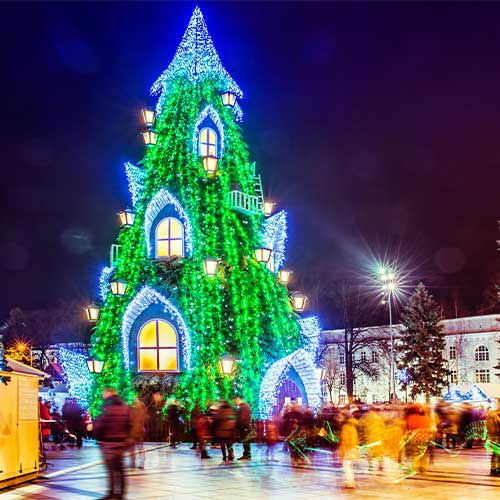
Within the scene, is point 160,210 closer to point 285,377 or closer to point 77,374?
point 77,374

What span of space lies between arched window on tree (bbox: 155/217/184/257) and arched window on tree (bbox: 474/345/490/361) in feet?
164

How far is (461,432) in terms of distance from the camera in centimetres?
2811

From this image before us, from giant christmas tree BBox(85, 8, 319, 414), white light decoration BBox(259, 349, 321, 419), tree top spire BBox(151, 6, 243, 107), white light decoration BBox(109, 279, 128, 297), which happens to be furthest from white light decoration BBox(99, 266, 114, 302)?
white light decoration BBox(259, 349, 321, 419)

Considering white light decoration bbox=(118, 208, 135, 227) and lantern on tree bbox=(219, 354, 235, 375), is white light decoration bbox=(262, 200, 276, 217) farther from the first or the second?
lantern on tree bbox=(219, 354, 235, 375)

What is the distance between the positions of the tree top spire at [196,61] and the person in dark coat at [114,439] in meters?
22.7

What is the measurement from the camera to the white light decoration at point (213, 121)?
33.0 metres

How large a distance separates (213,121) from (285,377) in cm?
1146

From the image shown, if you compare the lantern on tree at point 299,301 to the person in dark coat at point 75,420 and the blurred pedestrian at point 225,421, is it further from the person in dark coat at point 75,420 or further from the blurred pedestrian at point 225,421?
the blurred pedestrian at point 225,421

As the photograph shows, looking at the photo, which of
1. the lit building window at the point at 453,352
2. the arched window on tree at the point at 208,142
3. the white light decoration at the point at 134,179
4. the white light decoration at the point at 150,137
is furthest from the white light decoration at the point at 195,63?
the lit building window at the point at 453,352

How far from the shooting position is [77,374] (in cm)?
3247

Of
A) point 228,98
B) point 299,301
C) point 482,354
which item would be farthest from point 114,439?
point 482,354

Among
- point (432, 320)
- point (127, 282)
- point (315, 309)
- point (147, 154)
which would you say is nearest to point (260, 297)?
point (127, 282)

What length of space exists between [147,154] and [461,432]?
16732mm

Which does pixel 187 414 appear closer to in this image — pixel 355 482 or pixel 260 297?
pixel 260 297
